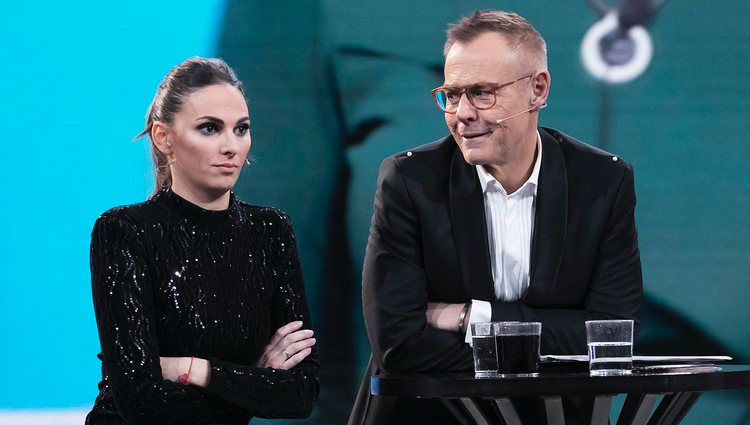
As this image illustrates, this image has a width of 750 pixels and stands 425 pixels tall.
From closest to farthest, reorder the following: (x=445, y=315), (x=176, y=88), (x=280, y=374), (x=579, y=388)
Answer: (x=579, y=388) < (x=280, y=374) < (x=176, y=88) < (x=445, y=315)

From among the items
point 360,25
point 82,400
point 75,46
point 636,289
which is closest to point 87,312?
point 82,400

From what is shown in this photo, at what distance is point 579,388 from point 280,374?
78cm

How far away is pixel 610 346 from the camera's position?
227 cm

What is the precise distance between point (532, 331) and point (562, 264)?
65cm

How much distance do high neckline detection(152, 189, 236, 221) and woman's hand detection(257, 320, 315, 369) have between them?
33 centimetres

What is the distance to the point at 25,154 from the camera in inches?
163

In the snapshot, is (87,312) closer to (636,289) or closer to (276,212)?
(276,212)

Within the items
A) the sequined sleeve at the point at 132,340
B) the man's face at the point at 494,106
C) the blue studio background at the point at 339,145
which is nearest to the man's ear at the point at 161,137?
the sequined sleeve at the point at 132,340

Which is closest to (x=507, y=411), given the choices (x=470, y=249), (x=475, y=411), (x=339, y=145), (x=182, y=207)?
(x=475, y=411)

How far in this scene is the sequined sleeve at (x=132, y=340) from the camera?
2367 mm

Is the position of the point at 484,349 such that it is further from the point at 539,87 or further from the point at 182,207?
the point at 539,87

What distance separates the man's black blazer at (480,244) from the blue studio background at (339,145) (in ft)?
3.57

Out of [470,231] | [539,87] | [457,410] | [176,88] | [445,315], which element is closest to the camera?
[457,410]

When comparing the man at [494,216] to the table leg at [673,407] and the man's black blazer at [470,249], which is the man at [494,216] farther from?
the table leg at [673,407]
